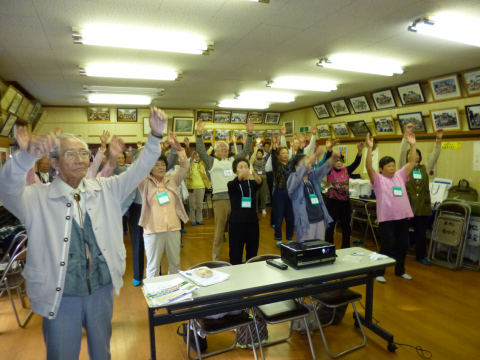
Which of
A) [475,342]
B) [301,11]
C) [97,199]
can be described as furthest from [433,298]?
[97,199]

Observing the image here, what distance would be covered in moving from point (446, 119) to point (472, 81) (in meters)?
0.80

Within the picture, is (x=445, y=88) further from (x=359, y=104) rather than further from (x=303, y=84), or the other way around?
(x=303, y=84)

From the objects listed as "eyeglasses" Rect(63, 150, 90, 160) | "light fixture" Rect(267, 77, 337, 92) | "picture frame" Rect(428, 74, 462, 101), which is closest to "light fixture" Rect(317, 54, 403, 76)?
"picture frame" Rect(428, 74, 462, 101)

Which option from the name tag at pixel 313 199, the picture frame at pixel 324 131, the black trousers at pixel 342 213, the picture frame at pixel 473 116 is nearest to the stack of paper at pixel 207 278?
the name tag at pixel 313 199

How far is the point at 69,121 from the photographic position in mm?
8953

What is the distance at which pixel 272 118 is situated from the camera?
10.9m

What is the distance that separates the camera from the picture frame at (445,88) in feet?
18.5

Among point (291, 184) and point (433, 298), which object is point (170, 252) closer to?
point (291, 184)

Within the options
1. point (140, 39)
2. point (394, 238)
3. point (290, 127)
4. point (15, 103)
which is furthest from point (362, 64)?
point (15, 103)

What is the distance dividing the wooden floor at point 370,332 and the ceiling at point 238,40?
3.14 meters

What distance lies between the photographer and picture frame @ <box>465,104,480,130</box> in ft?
17.8

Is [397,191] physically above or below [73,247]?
above

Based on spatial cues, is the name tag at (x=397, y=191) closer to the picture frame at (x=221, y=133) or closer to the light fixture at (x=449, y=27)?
the light fixture at (x=449, y=27)

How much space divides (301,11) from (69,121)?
7.96 m
